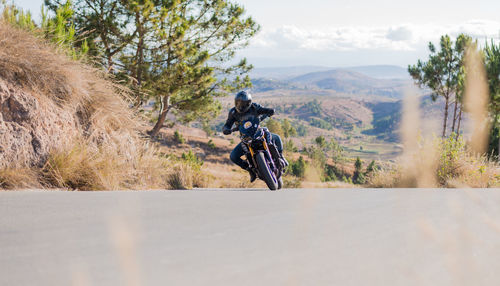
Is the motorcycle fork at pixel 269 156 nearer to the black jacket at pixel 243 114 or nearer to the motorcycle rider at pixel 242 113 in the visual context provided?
the motorcycle rider at pixel 242 113

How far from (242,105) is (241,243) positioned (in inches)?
184

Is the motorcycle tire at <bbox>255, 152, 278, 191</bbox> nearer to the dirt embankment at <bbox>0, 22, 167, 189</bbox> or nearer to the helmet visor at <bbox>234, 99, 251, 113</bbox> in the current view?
the helmet visor at <bbox>234, 99, 251, 113</bbox>

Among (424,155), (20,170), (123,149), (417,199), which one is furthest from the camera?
(424,155)

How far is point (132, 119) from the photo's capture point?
24.5ft

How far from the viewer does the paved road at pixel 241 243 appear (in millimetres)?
1673

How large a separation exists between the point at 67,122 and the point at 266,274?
5.00 m

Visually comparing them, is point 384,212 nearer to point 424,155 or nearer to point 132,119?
point 132,119

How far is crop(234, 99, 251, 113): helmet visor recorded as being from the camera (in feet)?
21.8

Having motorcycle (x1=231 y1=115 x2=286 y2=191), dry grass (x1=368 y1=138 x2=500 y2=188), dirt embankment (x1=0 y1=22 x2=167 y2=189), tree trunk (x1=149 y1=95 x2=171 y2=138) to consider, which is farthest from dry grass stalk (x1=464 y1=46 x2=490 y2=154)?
dirt embankment (x1=0 y1=22 x2=167 y2=189)

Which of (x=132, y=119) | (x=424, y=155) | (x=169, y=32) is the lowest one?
(x=424, y=155)

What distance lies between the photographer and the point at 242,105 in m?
6.66

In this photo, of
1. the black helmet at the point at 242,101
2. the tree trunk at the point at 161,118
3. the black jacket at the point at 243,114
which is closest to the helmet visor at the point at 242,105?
the black helmet at the point at 242,101

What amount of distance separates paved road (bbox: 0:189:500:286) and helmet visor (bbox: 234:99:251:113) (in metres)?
3.39

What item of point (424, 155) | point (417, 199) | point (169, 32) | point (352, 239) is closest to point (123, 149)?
point (417, 199)
